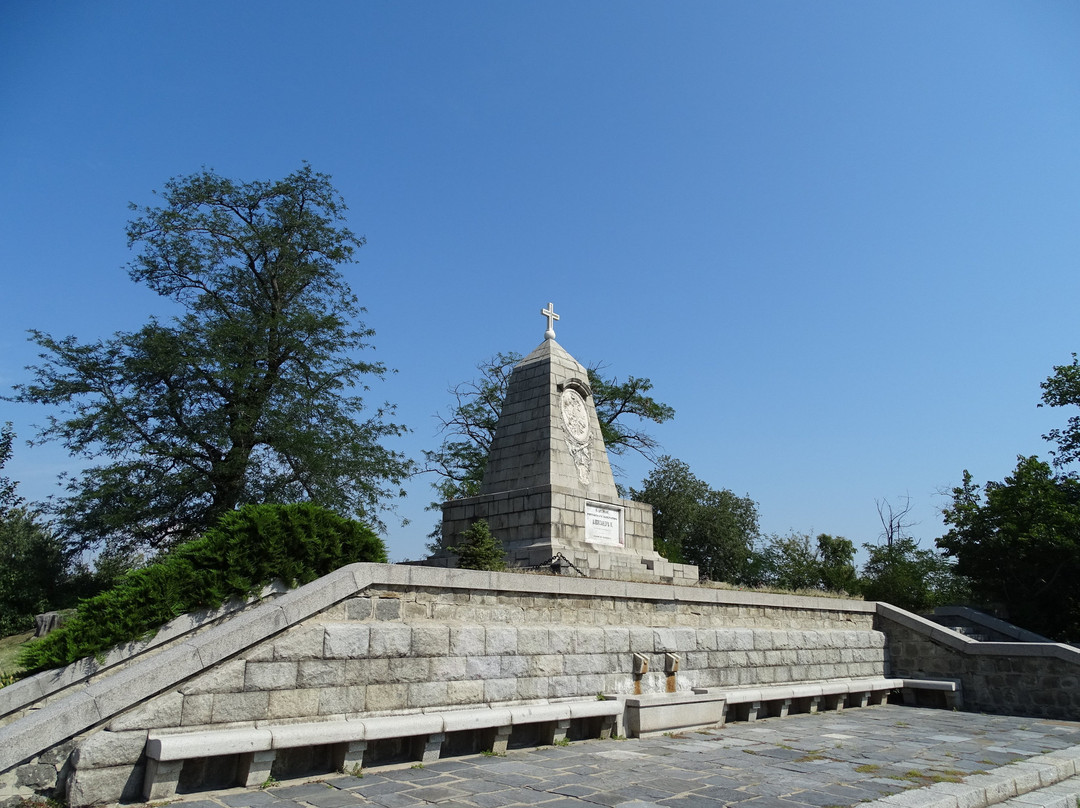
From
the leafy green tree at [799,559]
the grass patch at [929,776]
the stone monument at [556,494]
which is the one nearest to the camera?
the grass patch at [929,776]

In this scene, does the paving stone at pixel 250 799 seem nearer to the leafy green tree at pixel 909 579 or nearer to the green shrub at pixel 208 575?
the green shrub at pixel 208 575

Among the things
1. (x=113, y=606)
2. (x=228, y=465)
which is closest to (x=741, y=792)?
(x=113, y=606)

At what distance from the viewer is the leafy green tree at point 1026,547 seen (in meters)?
16.8

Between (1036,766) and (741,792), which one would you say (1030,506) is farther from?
(741,792)

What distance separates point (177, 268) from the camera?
61.3 ft

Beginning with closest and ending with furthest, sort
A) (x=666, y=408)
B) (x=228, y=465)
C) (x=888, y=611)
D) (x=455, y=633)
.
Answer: (x=455, y=633)
(x=888, y=611)
(x=228, y=465)
(x=666, y=408)

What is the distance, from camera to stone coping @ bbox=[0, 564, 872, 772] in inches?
194

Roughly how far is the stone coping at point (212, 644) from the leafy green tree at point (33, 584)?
10098 millimetres

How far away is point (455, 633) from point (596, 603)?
236cm

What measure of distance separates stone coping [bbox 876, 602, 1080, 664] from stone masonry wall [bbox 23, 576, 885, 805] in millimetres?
4340

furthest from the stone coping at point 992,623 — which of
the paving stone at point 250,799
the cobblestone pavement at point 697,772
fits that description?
the paving stone at point 250,799

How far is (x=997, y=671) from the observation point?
42.4 feet

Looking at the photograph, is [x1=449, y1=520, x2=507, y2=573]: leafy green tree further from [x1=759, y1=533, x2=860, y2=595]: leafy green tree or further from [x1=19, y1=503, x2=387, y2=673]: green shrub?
[x1=759, y1=533, x2=860, y2=595]: leafy green tree

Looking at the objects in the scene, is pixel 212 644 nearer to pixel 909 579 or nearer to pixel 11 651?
pixel 11 651
